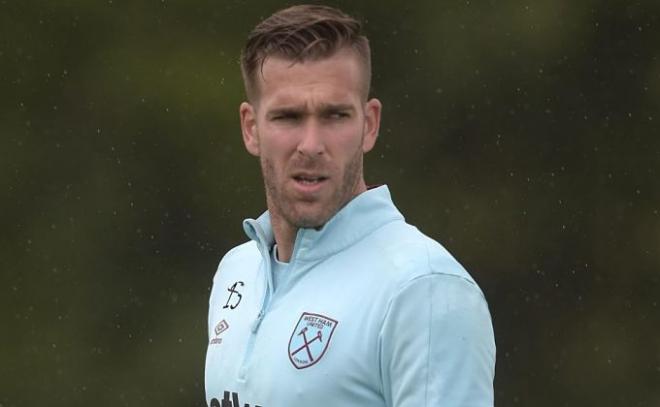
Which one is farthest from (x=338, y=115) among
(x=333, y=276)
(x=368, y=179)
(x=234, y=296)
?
(x=368, y=179)

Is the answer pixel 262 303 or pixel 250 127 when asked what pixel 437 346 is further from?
pixel 250 127

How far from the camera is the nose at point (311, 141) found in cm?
289

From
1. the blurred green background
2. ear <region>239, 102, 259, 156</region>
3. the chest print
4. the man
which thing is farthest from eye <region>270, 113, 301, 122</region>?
the blurred green background

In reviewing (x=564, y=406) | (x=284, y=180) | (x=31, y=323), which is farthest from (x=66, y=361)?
(x=284, y=180)

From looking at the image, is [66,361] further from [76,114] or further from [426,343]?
[426,343]

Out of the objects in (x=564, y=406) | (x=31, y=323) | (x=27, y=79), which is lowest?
(x=564, y=406)

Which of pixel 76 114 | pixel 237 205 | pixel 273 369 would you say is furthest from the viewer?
pixel 76 114

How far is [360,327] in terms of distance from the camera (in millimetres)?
2799

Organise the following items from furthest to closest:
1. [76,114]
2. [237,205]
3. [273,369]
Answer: [76,114]
[237,205]
[273,369]

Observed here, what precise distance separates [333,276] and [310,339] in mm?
130

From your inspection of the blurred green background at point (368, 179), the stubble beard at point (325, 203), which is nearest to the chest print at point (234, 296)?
the stubble beard at point (325, 203)

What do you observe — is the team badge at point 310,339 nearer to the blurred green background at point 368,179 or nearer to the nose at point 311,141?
the nose at point 311,141

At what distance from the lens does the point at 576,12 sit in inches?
362

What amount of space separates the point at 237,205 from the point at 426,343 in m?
6.26
